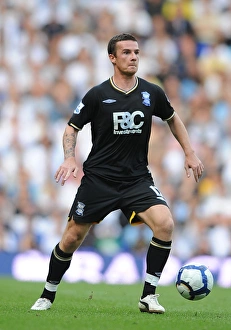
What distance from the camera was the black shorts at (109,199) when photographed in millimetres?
7465

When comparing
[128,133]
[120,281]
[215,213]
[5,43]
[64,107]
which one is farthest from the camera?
[5,43]

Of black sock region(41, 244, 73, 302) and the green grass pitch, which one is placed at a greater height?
black sock region(41, 244, 73, 302)

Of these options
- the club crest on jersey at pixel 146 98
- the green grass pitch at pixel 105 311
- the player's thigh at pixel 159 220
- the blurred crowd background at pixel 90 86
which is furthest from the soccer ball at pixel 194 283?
the blurred crowd background at pixel 90 86

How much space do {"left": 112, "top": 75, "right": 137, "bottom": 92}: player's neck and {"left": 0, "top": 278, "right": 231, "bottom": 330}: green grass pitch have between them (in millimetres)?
2200

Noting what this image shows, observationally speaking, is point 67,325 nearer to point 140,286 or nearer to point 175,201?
point 140,286

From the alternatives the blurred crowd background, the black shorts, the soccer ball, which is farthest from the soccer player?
the blurred crowd background

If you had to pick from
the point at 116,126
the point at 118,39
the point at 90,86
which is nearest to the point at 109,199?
the point at 116,126

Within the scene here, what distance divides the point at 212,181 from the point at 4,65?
5.67 meters

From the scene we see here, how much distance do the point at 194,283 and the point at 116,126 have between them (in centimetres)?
169

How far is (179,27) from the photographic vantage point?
734 inches

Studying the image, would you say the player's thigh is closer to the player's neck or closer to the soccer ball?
the soccer ball

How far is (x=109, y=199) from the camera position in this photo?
752 cm

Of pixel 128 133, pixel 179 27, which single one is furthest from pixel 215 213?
pixel 128 133

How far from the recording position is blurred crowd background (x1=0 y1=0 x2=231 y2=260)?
15156 millimetres
